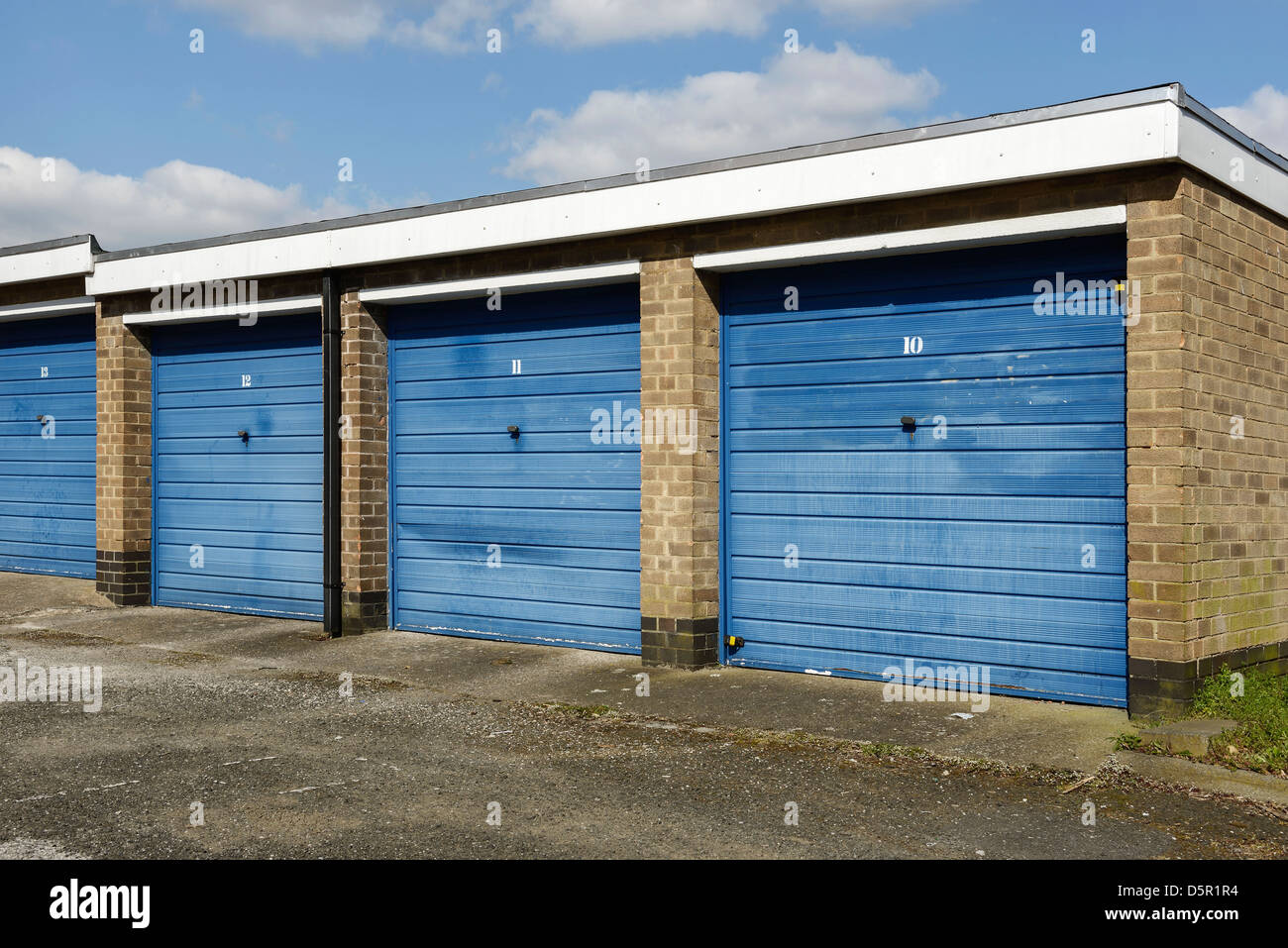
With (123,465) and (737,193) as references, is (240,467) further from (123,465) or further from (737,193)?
(737,193)

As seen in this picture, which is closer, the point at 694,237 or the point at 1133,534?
the point at 1133,534

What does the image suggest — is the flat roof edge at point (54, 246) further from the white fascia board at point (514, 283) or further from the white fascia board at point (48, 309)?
the white fascia board at point (514, 283)

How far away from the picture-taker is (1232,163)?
804 centimetres

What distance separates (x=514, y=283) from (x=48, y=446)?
7921mm

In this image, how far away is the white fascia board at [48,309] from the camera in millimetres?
14320

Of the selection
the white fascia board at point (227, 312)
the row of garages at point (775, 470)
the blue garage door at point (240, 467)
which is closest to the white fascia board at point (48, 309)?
the white fascia board at point (227, 312)

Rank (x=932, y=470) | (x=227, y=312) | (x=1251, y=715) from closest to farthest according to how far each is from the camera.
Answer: (x=1251, y=715) < (x=932, y=470) < (x=227, y=312)

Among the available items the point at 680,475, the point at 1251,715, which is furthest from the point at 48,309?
the point at 1251,715

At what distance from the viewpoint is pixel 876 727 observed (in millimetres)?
7770

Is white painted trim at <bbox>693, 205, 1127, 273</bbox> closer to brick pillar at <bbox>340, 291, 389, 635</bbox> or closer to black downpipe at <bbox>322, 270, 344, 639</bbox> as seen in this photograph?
brick pillar at <bbox>340, 291, 389, 635</bbox>

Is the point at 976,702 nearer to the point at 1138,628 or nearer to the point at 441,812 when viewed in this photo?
the point at 1138,628

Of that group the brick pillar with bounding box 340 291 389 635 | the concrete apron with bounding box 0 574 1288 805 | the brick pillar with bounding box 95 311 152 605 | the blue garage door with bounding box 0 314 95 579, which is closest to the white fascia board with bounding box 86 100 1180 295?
the brick pillar with bounding box 340 291 389 635
